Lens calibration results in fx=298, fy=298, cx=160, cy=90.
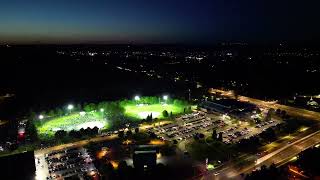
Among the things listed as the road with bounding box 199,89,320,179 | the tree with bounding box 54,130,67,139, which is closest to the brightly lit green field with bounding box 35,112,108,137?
the tree with bounding box 54,130,67,139

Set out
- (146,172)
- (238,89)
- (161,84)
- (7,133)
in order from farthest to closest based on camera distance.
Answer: (161,84) → (238,89) → (7,133) → (146,172)

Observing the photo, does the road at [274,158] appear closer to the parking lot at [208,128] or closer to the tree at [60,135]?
the parking lot at [208,128]

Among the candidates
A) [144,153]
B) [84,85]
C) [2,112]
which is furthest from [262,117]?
[84,85]

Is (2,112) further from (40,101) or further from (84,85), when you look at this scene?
(84,85)

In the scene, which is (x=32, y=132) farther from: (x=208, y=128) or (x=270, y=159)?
(x=270, y=159)

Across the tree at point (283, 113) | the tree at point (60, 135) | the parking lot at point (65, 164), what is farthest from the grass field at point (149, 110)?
the tree at point (283, 113)
